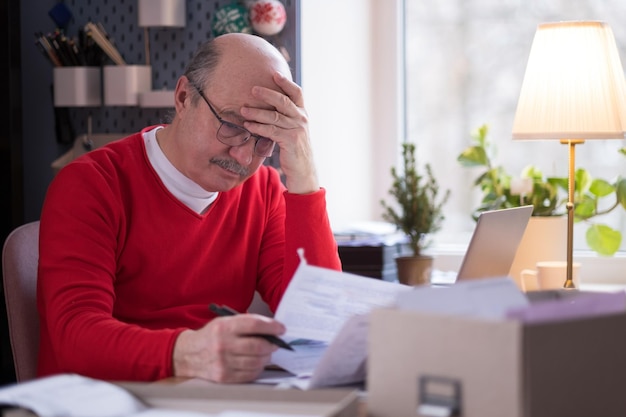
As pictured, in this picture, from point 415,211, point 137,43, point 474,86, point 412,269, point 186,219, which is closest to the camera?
point 186,219

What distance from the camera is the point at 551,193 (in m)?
2.50

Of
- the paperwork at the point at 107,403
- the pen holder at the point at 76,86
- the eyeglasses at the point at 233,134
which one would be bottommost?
the paperwork at the point at 107,403

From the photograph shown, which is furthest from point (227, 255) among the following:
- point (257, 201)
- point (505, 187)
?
point (505, 187)

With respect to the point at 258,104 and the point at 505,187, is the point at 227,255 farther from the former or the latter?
the point at 505,187

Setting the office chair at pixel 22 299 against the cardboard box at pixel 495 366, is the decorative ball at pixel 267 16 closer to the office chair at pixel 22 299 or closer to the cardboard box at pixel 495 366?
the office chair at pixel 22 299

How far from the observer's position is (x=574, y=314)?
978 millimetres

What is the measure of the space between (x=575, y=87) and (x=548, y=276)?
0.46 meters

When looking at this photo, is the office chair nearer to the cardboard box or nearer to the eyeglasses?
the eyeglasses

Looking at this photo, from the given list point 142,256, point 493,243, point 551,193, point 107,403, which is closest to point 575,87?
point 551,193

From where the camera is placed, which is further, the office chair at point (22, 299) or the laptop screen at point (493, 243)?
the office chair at point (22, 299)

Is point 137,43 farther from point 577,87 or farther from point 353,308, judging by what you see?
point 353,308

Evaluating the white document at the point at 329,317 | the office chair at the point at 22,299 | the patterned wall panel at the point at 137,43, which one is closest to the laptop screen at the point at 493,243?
the white document at the point at 329,317

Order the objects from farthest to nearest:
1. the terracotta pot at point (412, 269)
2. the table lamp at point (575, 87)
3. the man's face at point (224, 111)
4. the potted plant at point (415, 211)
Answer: the potted plant at point (415, 211)
the terracotta pot at point (412, 269)
the table lamp at point (575, 87)
the man's face at point (224, 111)

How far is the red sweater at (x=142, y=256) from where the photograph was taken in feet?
4.75
